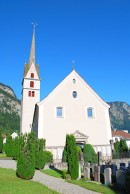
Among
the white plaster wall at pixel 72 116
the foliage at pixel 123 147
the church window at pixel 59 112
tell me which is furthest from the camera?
the church window at pixel 59 112

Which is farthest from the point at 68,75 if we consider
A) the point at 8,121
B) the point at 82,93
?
the point at 8,121

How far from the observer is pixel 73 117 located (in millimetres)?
32719

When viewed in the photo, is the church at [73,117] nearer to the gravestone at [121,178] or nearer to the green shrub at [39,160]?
the green shrub at [39,160]

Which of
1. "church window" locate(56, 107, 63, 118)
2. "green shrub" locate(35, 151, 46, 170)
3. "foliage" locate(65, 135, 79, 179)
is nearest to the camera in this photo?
"foliage" locate(65, 135, 79, 179)

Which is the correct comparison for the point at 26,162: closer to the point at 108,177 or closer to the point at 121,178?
the point at 108,177

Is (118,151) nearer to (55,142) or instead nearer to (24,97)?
(55,142)

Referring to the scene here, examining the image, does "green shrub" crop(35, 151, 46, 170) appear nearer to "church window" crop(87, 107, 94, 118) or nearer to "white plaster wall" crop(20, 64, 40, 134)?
"church window" crop(87, 107, 94, 118)

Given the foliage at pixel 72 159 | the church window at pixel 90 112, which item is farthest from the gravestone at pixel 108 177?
the church window at pixel 90 112

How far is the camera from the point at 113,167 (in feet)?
55.9

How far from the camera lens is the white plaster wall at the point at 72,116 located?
31.2 meters

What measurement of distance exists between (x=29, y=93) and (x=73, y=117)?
61.3ft

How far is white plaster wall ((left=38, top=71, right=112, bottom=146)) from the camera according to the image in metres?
31.2

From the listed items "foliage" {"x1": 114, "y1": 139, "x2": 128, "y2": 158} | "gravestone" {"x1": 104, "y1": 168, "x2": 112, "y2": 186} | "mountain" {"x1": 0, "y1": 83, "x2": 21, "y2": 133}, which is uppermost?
"mountain" {"x1": 0, "y1": 83, "x2": 21, "y2": 133}

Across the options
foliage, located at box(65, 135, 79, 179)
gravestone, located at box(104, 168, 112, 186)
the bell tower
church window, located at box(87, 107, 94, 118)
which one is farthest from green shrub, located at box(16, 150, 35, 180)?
the bell tower
